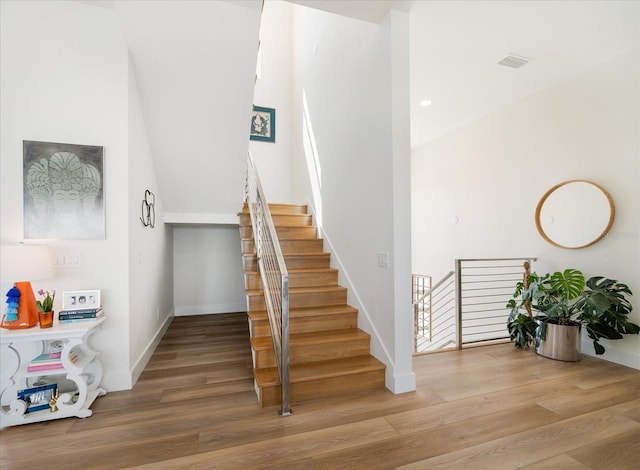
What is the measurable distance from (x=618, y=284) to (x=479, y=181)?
228 cm

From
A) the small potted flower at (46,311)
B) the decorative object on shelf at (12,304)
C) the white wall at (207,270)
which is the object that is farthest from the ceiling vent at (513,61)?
the decorative object on shelf at (12,304)

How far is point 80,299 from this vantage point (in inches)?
91.4

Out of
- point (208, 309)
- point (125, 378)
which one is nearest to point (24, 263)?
point (125, 378)

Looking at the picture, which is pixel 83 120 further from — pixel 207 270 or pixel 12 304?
Result: pixel 207 270

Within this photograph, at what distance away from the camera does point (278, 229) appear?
4125 millimetres

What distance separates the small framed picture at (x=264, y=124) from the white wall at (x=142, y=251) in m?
2.65

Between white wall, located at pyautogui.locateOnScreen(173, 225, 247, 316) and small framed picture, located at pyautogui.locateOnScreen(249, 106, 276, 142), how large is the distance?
1913 millimetres

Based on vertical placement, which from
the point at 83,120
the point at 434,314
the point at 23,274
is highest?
the point at 83,120

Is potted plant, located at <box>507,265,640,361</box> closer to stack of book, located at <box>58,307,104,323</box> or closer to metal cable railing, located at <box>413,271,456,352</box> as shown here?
metal cable railing, located at <box>413,271,456,352</box>

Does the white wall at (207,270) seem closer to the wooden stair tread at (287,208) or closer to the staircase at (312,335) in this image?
the wooden stair tread at (287,208)

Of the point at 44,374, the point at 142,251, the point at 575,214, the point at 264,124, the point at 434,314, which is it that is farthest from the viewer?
the point at 434,314

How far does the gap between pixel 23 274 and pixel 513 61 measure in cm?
469

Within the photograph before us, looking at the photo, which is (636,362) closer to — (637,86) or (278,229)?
(637,86)

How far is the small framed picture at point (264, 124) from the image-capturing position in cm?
589
